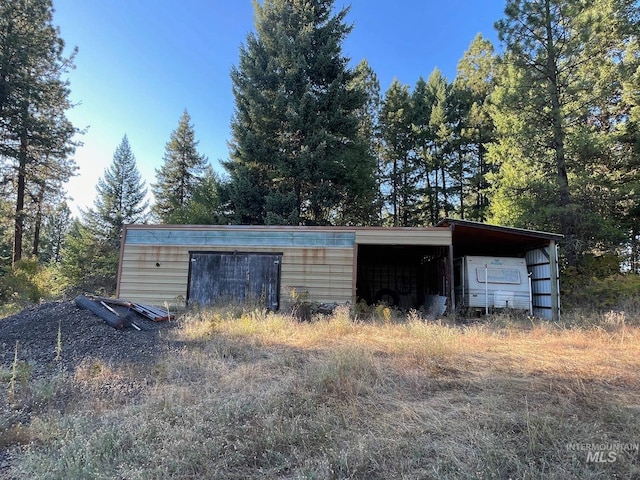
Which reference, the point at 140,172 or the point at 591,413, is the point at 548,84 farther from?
the point at 140,172

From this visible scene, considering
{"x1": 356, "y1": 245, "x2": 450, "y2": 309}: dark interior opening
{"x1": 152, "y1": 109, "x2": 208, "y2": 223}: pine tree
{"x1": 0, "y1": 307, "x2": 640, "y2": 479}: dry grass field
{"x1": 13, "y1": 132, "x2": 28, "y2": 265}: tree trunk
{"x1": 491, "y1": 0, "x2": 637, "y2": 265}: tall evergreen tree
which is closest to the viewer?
{"x1": 0, "y1": 307, "x2": 640, "y2": 479}: dry grass field

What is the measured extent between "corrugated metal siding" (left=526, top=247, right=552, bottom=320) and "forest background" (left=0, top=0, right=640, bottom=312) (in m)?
1.79

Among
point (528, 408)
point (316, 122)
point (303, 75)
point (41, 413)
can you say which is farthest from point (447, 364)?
point (303, 75)

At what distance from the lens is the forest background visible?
43.8 feet

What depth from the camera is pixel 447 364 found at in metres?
4.75

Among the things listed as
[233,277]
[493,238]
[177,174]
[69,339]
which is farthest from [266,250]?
[177,174]

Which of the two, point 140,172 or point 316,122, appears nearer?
point 316,122

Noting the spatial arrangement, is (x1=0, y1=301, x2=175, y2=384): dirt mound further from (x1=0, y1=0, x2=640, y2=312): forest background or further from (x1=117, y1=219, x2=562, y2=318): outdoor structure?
(x1=0, y1=0, x2=640, y2=312): forest background

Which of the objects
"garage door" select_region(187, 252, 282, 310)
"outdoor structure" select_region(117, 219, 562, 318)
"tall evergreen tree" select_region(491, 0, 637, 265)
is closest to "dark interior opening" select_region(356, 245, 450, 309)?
"tall evergreen tree" select_region(491, 0, 637, 265)

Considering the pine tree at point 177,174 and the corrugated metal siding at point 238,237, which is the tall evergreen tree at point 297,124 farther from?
the pine tree at point 177,174

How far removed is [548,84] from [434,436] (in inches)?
582

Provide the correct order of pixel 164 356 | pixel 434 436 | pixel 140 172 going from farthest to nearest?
pixel 140 172 < pixel 164 356 < pixel 434 436

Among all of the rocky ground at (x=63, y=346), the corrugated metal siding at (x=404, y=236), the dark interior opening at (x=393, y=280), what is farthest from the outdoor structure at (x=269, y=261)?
the dark interior opening at (x=393, y=280)

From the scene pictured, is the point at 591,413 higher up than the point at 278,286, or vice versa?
the point at 278,286
